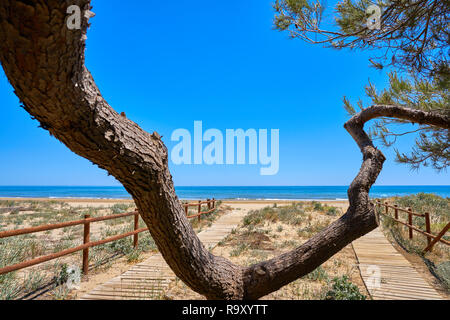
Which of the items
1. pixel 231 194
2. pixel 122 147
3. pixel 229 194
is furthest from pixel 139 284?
pixel 229 194

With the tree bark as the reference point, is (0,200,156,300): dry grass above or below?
below

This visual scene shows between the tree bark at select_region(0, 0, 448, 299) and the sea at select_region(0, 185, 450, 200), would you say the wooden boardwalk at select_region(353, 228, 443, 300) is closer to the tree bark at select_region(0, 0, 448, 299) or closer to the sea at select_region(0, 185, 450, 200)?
the tree bark at select_region(0, 0, 448, 299)

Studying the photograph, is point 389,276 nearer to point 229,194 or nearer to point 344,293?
point 344,293

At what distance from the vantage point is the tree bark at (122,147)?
2.96 feet

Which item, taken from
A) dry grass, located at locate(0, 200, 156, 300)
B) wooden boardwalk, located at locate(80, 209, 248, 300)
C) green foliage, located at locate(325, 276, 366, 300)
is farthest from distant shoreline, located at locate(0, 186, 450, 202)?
green foliage, located at locate(325, 276, 366, 300)

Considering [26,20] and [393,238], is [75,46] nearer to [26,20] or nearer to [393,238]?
[26,20]

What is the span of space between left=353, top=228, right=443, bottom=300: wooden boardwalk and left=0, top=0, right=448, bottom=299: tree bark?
264cm

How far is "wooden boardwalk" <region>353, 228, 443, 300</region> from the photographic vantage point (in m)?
4.08

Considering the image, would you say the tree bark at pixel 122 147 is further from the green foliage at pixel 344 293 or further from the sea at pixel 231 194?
the sea at pixel 231 194

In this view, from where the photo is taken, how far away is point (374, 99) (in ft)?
15.8

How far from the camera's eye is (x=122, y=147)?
135 cm

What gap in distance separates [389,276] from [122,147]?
555 cm

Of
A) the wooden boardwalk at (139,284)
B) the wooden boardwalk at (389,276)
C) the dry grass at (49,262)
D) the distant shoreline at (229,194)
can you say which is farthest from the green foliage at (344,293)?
the distant shoreline at (229,194)
